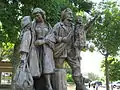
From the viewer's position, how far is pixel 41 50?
6250mm

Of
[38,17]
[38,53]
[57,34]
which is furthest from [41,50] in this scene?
[38,17]

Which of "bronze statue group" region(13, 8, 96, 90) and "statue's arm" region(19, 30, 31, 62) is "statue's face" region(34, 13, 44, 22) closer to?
"bronze statue group" region(13, 8, 96, 90)

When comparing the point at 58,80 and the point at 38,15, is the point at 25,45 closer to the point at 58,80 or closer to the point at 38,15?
the point at 38,15

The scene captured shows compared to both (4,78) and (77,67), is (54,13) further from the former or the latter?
(4,78)

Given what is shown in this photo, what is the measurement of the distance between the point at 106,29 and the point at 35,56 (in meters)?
18.1

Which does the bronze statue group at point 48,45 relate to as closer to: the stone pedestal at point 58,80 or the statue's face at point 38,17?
the statue's face at point 38,17

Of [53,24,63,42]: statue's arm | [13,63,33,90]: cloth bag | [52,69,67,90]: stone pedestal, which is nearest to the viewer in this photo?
[13,63,33,90]: cloth bag

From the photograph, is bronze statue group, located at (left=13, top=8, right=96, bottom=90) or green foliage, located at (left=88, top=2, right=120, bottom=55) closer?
bronze statue group, located at (left=13, top=8, right=96, bottom=90)

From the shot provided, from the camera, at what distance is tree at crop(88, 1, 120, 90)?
23062mm

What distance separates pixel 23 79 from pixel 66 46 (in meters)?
1.32

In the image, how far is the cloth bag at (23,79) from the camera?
577cm

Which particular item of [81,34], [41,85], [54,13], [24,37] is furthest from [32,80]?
[54,13]

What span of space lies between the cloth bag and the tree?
56.9 ft

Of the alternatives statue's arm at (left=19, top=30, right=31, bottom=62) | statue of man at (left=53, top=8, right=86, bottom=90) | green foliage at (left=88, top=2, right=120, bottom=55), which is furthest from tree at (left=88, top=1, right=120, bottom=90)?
statue's arm at (left=19, top=30, right=31, bottom=62)
